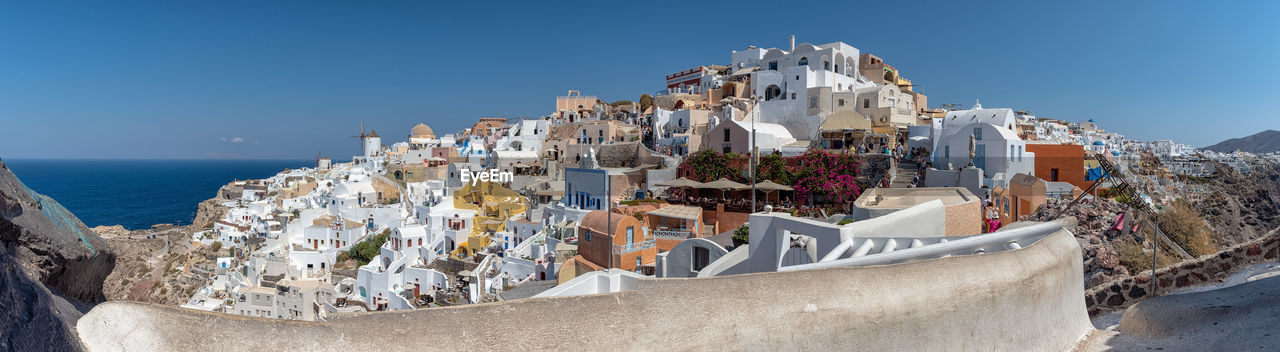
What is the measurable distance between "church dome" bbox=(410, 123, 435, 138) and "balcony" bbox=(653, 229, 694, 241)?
2233 inches

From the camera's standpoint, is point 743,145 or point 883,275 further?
point 743,145

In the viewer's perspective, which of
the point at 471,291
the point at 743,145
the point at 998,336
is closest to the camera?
the point at 998,336

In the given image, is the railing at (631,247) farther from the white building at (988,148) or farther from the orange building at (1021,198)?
the white building at (988,148)

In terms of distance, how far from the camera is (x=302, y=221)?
3334cm

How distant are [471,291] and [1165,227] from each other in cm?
1910

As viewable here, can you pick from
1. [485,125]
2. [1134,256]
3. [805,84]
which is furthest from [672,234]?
[485,125]

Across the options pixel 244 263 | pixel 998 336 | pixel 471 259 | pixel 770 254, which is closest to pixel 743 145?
pixel 471 259

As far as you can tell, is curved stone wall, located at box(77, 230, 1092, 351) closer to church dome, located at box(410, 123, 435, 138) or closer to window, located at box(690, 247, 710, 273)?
window, located at box(690, 247, 710, 273)

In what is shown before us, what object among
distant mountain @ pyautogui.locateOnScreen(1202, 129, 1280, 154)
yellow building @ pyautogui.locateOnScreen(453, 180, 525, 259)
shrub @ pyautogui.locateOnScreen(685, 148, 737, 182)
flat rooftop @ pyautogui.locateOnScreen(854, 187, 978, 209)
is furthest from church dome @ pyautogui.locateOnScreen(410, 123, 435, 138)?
distant mountain @ pyautogui.locateOnScreen(1202, 129, 1280, 154)

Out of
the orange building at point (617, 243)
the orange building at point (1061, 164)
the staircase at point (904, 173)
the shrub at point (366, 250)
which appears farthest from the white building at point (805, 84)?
the shrub at point (366, 250)

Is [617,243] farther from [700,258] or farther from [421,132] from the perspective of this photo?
[421,132]

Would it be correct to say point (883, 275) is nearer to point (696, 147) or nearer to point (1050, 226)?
point (1050, 226)

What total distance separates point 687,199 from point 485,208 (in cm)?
1278

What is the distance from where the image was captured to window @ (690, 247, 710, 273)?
11036mm
